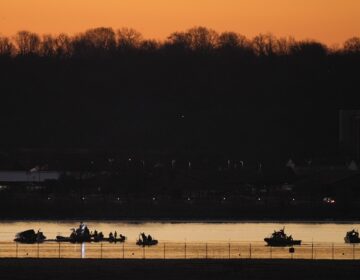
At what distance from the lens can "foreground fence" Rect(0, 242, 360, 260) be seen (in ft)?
197

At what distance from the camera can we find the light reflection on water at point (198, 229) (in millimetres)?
70000

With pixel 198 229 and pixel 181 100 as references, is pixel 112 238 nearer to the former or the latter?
pixel 198 229

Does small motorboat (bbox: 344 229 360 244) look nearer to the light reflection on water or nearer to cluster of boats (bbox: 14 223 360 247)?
cluster of boats (bbox: 14 223 360 247)

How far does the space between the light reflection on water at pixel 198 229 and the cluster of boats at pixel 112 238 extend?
110 centimetres

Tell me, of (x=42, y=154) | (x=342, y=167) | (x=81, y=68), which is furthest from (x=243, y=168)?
(x=81, y=68)

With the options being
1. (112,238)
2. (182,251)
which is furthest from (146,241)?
(182,251)

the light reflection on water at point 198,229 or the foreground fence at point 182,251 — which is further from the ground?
the light reflection on water at point 198,229

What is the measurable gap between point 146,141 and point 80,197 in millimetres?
33290

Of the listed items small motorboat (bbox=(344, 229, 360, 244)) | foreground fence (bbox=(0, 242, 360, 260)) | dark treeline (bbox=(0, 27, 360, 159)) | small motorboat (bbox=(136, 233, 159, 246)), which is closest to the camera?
foreground fence (bbox=(0, 242, 360, 260))
